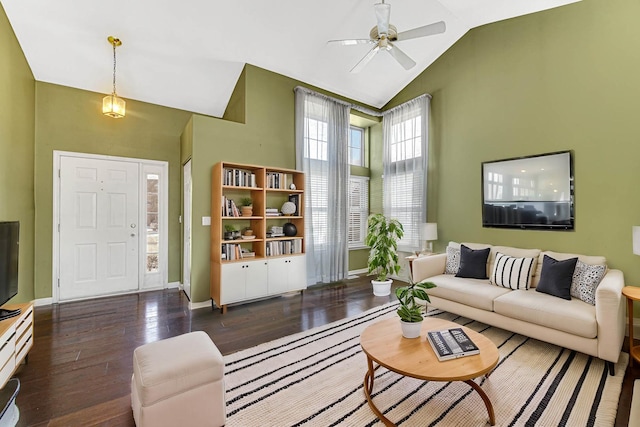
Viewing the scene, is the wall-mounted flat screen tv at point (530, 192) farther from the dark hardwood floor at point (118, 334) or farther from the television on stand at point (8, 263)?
the television on stand at point (8, 263)

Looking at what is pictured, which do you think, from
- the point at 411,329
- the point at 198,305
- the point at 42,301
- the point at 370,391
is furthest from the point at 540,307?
the point at 42,301

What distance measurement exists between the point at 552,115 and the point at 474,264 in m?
2.04

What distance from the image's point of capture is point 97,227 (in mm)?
4297

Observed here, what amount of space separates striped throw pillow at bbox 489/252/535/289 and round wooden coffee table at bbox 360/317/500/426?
56.4 inches

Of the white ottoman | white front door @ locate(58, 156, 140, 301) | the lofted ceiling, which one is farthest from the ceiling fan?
white front door @ locate(58, 156, 140, 301)

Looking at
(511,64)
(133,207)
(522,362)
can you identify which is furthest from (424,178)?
(133,207)

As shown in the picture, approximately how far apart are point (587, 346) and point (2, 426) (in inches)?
162

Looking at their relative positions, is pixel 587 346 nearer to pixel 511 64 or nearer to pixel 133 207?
pixel 511 64

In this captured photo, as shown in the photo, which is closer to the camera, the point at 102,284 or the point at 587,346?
the point at 587,346

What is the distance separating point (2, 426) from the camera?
161cm

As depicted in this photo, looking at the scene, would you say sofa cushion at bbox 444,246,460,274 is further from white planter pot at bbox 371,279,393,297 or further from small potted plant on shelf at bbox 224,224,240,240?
small potted plant on shelf at bbox 224,224,240,240

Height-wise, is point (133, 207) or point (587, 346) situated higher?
point (133, 207)

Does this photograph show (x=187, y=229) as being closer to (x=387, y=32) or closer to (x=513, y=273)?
(x=387, y=32)

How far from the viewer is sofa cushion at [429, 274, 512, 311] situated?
3.03m
